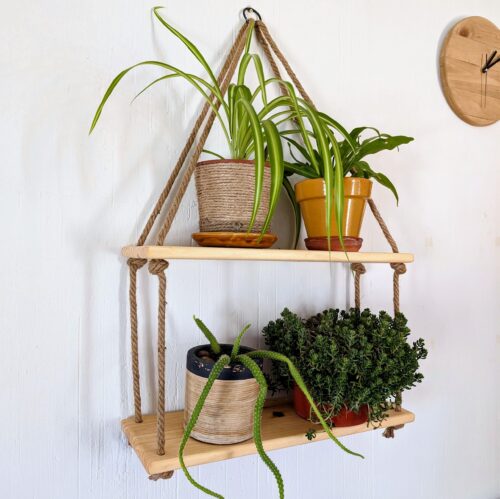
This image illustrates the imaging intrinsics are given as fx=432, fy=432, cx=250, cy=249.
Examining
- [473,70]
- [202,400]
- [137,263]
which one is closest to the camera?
[202,400]

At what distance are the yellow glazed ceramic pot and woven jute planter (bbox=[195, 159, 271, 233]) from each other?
99 mm

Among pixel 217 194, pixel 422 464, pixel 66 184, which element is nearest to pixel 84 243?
pixel 66 184

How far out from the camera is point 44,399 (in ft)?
2.35

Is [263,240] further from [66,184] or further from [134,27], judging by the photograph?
[134,27]

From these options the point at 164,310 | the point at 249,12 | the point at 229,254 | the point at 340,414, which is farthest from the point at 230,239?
the point at 249,12

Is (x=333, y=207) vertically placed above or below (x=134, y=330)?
above

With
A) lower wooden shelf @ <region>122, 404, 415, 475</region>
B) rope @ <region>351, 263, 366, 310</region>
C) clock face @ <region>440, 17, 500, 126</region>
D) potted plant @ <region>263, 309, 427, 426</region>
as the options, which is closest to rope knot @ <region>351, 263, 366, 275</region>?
rope @ <region>351, 263, 366, 310</region>

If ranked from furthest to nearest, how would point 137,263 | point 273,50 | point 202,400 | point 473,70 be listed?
point 473,70 < point 273,50 < point 137,263 < point 202,400

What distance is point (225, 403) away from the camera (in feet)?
2.17

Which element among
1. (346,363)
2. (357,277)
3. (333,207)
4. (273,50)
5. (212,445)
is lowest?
(212,445)

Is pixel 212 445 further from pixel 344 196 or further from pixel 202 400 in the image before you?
pixel 344 196

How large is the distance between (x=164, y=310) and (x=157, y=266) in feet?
0.22

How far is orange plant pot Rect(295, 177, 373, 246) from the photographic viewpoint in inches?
29.8

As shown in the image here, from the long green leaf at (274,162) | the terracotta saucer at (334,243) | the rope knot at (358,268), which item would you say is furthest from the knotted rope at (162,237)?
the rope knot at (358,268)
